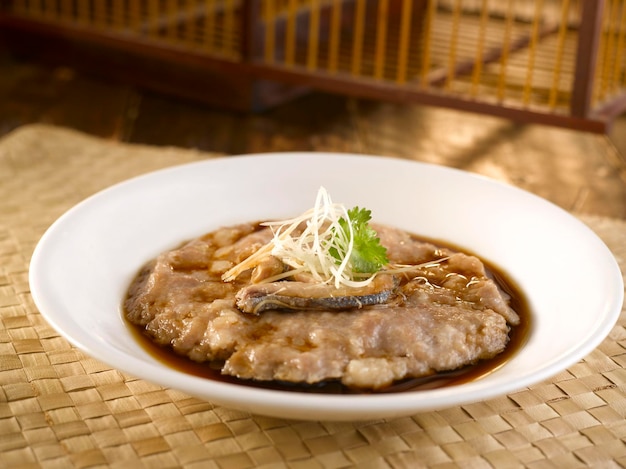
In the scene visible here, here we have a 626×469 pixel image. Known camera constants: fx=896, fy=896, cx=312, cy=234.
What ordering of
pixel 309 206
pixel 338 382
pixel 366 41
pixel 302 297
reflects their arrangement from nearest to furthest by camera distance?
pixel 338 382 < pixel 302 297 < pixel 309 206 < pixel 366 41

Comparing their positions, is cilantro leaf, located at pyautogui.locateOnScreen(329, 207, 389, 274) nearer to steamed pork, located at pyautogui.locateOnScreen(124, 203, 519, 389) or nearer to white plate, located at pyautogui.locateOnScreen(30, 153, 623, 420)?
steamed pork, located at pyautogui.locateOnScreen(124, 203, 519, 389)

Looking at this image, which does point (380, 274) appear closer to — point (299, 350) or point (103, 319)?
point (299, 350)

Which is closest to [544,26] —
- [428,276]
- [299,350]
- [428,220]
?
[428,220]

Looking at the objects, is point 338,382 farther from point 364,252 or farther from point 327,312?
point 364,252

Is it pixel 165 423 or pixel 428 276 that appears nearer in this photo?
pixel 165 423

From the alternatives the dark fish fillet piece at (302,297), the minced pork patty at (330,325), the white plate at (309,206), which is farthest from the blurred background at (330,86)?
the dark fish fillet piece at (302,297)

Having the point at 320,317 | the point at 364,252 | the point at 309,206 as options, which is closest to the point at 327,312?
the point at 320,317
